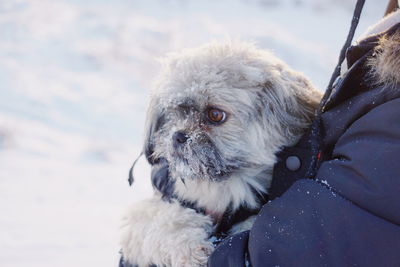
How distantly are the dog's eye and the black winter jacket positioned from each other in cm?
51

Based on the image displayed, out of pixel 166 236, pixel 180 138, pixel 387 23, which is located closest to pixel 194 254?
pixel 166 236

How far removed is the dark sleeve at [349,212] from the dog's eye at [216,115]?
0.59m

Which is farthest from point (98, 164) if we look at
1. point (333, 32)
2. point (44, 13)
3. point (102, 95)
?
point (333, 32)

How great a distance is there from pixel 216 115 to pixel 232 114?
7 centimetres

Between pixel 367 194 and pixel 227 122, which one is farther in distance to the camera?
pixel 227 122

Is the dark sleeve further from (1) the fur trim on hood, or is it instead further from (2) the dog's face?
(2) the dog's face

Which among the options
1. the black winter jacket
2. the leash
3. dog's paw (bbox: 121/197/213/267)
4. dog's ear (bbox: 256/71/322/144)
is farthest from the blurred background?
the black winter jacket

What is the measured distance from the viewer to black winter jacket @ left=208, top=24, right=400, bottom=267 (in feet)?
4.02

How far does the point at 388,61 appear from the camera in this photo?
135 cm

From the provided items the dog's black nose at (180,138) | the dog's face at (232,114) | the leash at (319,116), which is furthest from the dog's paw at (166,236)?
the leash at (319,116)

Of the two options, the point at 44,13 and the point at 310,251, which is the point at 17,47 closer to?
the point at 44,13

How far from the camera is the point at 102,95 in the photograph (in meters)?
9.41

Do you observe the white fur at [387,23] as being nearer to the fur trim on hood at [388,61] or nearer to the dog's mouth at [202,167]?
the fur trim on hood at [388,61]

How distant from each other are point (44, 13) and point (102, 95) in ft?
14.4
